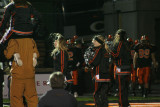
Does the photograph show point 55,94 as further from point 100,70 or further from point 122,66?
point 122,66

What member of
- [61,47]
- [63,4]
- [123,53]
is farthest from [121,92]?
[63,4]

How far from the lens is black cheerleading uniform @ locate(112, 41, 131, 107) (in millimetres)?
12281

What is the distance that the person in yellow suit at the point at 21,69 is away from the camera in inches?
327

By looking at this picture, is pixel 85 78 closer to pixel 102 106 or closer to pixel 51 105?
pixel 102 106

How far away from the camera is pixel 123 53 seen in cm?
1233

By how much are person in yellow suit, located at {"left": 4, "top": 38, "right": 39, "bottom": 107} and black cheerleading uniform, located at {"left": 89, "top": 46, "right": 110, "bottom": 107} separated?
304cm

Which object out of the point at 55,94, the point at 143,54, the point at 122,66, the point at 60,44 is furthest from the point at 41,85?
the point at 55,94

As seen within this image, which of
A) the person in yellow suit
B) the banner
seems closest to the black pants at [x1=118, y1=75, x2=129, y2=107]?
the person in yellow suit

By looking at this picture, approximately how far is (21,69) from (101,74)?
334 centimetres

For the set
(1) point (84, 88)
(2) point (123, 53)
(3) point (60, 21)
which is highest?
(3) point (60, 21)

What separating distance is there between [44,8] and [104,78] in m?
17.9

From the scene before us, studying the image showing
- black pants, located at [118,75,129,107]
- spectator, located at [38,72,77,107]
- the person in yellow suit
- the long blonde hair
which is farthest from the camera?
black pants, located at [118,75,129,107]

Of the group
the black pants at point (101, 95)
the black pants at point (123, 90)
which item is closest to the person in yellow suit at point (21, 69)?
the black pants at point (101, 95)

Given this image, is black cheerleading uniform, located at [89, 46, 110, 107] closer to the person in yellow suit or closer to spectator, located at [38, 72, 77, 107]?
the person in yellow suit
